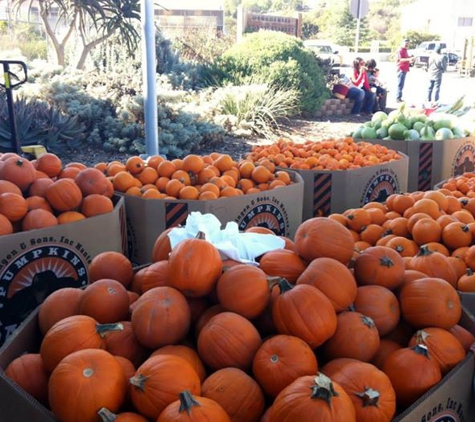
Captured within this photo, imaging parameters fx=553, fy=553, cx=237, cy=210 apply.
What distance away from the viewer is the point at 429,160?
669cm

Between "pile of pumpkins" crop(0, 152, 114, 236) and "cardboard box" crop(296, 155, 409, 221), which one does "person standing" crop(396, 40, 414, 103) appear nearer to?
"cardboard box" crop(296, 155, 409, 221)

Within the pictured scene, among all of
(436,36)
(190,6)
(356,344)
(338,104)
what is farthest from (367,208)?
(436,36)

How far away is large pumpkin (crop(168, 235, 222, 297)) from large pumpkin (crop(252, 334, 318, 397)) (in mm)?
354

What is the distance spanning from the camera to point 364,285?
2152 millimetres

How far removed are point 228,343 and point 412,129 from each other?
246 inches

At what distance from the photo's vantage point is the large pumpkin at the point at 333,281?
193 centimetres

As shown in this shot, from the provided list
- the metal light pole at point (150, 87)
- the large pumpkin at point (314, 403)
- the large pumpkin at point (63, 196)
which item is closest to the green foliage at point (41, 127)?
the metal light pole at point (150, 87)

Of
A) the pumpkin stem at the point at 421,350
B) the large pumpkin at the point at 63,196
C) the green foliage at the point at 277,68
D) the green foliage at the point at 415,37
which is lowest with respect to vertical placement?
the pumpkin stem at the point at 421,350

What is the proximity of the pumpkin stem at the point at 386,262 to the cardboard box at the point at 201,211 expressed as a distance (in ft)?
6.71

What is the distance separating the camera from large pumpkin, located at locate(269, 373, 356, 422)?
142 cm

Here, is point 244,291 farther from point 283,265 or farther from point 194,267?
point 283,265

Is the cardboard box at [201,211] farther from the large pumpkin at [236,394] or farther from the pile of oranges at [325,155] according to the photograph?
the large pumpkin at [236,394]

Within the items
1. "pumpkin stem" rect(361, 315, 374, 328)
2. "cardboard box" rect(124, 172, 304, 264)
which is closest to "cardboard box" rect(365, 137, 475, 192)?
"cardboard box" rect(124, 172, 304, 264)

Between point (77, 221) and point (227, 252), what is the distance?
1.44 meters
